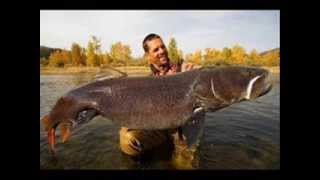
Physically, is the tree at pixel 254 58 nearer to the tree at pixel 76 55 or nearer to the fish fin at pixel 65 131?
the tree at pixel 76 55

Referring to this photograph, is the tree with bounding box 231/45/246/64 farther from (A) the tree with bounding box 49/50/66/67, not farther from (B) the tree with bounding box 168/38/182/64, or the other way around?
(A) the tree with bounding box 49/50/66/67

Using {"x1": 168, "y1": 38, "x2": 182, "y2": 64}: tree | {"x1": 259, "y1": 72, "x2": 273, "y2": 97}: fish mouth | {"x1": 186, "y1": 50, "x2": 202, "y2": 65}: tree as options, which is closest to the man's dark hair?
{"x1": 168, "y1": 38, "x2": 182, "y2": 64}: tree

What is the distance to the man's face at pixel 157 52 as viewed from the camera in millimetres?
4840

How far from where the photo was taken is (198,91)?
4.43 meters

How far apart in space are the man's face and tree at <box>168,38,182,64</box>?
59 mm

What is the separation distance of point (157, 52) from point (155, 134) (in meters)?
0.96

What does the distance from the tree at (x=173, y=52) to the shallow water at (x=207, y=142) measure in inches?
29.7

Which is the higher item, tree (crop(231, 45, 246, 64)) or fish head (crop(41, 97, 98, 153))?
tree (crop(231, 45, 246, 64))

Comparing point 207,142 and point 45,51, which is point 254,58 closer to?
point 207,142

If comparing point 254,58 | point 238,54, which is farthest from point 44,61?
point 254,58

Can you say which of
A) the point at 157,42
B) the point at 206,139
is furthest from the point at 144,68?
the point at 206,139

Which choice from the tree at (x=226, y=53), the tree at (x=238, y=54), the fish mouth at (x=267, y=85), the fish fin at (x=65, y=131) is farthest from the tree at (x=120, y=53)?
the fish mouth at (x=267, y=85)

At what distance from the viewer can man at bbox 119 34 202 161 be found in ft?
15.7
